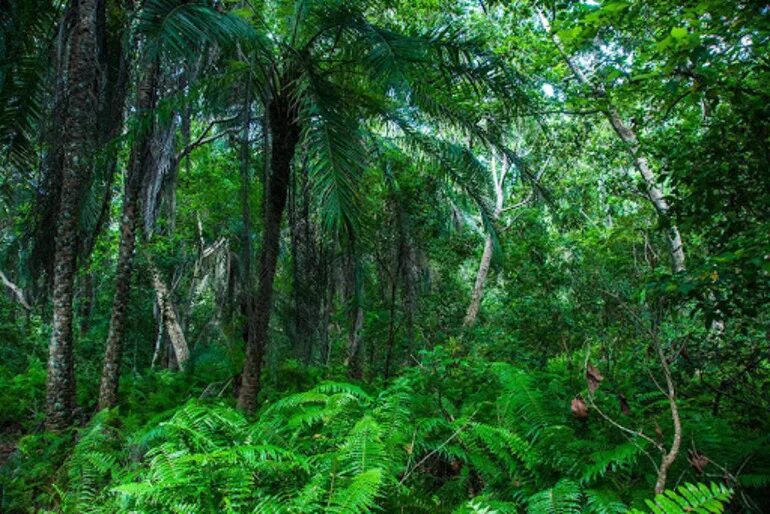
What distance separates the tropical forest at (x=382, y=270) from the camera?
3.20 m

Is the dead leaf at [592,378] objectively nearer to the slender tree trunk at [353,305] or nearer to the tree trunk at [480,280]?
the slender tree trunk at [353,305]

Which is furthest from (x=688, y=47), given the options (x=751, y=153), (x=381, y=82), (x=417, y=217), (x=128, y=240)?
(x=417, y=217)

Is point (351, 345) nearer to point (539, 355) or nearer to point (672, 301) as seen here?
point (539, 355)

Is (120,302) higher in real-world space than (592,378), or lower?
higher

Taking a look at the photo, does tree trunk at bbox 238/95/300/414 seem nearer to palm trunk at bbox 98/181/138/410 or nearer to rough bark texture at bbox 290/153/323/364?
rough bark texture at bbox 290/153/323/364

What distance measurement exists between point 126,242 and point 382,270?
15.3 ft

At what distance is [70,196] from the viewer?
5949mm

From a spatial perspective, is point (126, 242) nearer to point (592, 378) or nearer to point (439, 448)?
point (439, 448)

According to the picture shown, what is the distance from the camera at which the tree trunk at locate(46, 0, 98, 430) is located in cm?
595

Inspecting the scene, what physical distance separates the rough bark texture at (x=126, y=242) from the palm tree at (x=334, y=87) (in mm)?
1544

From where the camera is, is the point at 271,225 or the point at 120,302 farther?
the point at 120,302

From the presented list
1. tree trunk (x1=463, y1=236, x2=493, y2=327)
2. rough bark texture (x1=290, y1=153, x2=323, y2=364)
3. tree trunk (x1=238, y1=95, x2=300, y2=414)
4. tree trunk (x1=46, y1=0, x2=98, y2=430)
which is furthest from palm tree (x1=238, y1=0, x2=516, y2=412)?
tree trunk (x1=463, y1=236, x2=493, y2=327)

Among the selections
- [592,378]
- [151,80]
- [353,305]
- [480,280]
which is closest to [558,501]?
[592,378]

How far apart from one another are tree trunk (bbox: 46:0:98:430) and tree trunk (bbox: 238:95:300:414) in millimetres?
2061
